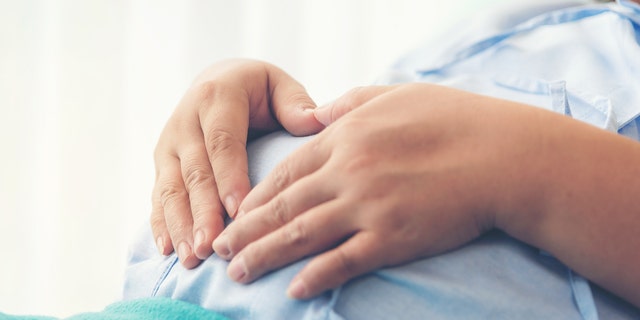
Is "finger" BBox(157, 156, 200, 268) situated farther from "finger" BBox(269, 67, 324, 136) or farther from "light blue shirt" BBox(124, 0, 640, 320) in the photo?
"finger" BBox(269, 67, 324, 136)

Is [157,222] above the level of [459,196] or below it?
below

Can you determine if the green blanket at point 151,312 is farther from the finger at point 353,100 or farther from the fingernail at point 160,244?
the finger at point 353,100

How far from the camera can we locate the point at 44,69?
1419 mm

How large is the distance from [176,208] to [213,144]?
8cm

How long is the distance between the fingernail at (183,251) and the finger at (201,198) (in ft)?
0.04

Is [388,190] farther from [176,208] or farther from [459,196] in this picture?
[176,208]

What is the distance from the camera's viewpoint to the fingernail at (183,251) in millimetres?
643

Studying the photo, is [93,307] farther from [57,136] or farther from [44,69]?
[44,69]

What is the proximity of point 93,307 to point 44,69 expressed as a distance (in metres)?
0.53

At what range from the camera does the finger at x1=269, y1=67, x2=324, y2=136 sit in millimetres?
717

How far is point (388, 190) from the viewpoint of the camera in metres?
0.54

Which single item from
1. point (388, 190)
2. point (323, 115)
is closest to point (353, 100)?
point (323, 115)

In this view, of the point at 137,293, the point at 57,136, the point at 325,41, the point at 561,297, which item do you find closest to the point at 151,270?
the point at 137,293

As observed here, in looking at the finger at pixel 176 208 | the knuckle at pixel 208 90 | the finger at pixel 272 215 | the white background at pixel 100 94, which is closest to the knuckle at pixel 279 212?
the finger at pixel 272 215
